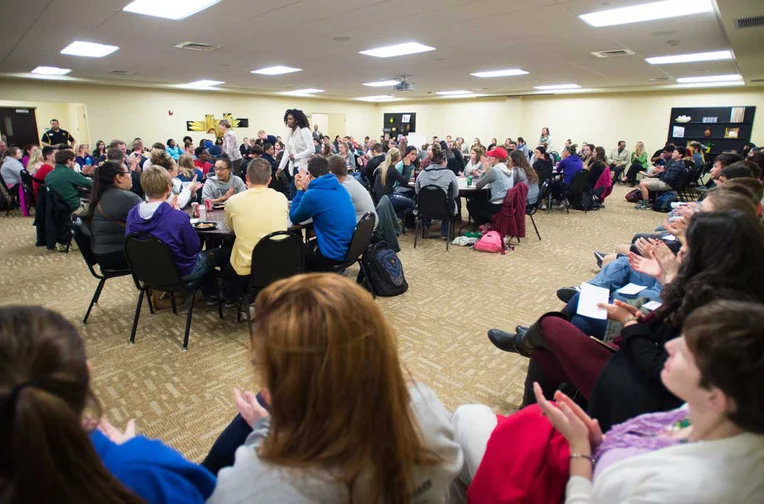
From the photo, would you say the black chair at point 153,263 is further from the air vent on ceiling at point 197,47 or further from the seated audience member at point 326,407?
the air vent on ceiling at point 197,47

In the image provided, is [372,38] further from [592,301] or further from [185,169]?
[592,301]

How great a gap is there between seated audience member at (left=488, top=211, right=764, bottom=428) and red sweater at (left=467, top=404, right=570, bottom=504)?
437 mm

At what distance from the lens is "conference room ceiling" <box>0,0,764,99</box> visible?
15.0ft

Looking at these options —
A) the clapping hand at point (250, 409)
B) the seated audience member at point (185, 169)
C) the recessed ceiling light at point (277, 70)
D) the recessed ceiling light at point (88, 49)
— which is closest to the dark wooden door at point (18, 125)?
the recessed ceiling light at point (88, 49)

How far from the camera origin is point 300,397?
0.79 m

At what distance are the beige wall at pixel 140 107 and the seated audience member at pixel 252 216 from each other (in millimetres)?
11784

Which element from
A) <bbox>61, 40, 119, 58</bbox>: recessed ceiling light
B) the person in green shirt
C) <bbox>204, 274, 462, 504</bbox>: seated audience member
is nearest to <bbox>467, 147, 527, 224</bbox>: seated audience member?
the person in green shirt

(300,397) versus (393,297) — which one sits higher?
(300,397)

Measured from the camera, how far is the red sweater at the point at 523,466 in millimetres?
1078

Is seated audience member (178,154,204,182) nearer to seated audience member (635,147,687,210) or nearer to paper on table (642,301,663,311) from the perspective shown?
paper on table (642,301,663,311)

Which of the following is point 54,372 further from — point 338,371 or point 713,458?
point 713,458

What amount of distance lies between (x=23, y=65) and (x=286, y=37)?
6.37 meters

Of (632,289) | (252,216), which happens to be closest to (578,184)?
(632,289)

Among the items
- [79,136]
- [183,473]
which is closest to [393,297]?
[183,473]
